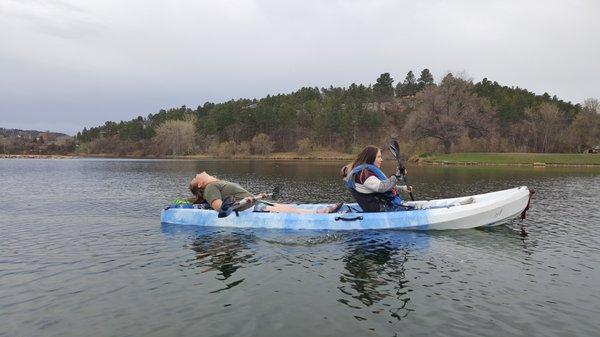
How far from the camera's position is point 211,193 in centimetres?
1617

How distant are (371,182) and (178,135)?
122 metres

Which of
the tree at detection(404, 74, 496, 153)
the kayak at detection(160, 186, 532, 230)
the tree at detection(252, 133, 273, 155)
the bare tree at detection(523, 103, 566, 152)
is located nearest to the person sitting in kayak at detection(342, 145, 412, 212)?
the kayak at detection(160, 186, 532, 230)

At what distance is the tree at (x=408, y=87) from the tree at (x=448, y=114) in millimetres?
75694

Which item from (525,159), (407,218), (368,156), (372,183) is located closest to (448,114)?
(525,159)

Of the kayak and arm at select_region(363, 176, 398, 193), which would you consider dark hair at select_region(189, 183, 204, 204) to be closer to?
the kayak

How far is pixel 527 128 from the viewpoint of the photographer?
339ft

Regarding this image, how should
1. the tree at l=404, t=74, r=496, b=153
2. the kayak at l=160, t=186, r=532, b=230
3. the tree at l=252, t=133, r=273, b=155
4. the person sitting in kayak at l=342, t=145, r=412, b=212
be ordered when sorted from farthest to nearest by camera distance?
the tree at l=252, t=133, r=273, b=155, the tree at l=404, t=74, r=496, b=153, the kayak at l=160, t=186, r=532, b=230, the person sitting in kayak at l=342, t=145, r=412, b=212

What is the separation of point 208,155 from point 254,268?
113036 mm

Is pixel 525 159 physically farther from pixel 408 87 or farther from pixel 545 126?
pixel 408 87

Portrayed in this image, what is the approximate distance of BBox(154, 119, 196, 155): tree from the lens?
12938cm

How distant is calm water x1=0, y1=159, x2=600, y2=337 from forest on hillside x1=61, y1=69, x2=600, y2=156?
61.8 meters

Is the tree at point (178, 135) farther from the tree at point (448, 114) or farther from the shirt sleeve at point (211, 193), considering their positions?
the shirt sleeve at point (211, 193)

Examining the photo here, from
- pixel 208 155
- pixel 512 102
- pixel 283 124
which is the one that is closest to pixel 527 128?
pixel 512 102

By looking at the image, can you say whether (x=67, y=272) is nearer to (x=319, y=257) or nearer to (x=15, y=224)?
(x=319, y=257)
